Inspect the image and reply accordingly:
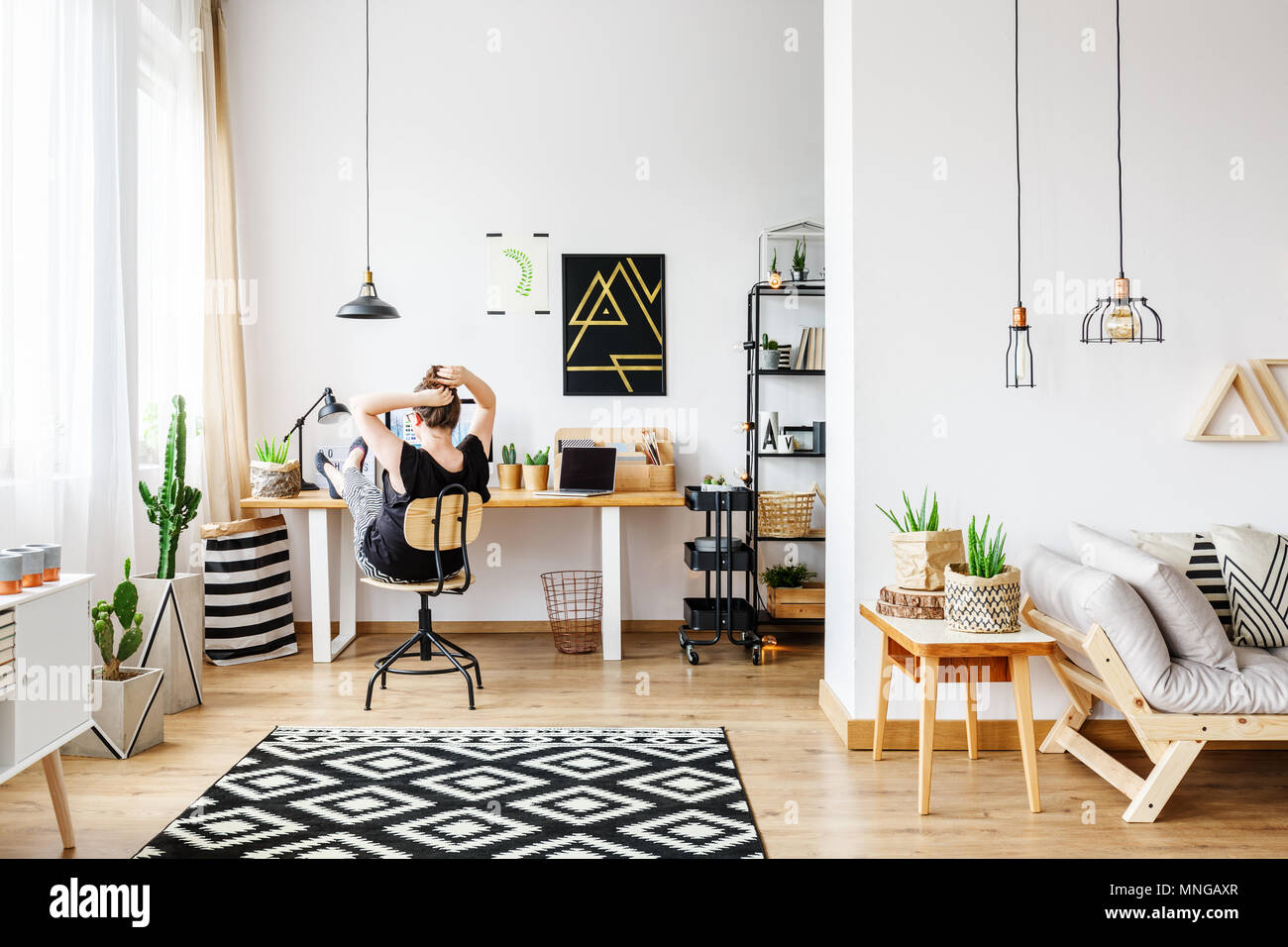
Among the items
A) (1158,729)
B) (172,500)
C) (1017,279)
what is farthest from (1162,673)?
(172,500)

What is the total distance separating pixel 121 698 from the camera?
2.98 meters

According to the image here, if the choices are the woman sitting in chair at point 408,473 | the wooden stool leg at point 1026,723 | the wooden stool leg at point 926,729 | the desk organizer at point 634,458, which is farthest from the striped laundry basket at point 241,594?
the wooden stool leg at point 1026,723

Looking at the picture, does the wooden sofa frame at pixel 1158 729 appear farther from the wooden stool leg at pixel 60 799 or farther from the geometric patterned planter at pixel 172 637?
the geometric patterned planter at pixel 172 637

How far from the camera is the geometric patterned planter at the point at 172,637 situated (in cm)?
345

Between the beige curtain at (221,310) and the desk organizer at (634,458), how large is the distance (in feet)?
5.39

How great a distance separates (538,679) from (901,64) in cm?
283

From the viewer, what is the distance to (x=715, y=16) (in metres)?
5.00

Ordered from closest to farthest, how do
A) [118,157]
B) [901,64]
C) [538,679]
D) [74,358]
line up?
[901,64] < [74,358] < [118,157] < [538,679]

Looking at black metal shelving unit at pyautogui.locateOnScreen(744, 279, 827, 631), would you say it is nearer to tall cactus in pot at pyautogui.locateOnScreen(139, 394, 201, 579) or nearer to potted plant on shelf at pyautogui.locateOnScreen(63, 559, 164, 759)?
tall cactus in pot at pyautogui.locateOnScreen(139, 394, 201, 579)

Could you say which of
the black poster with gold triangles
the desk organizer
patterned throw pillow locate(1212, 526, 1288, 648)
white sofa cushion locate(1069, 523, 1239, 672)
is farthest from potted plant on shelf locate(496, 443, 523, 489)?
patterned throw pillow locate(1212, 526, 1288, 648)

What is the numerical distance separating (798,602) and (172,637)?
285 centimetres
